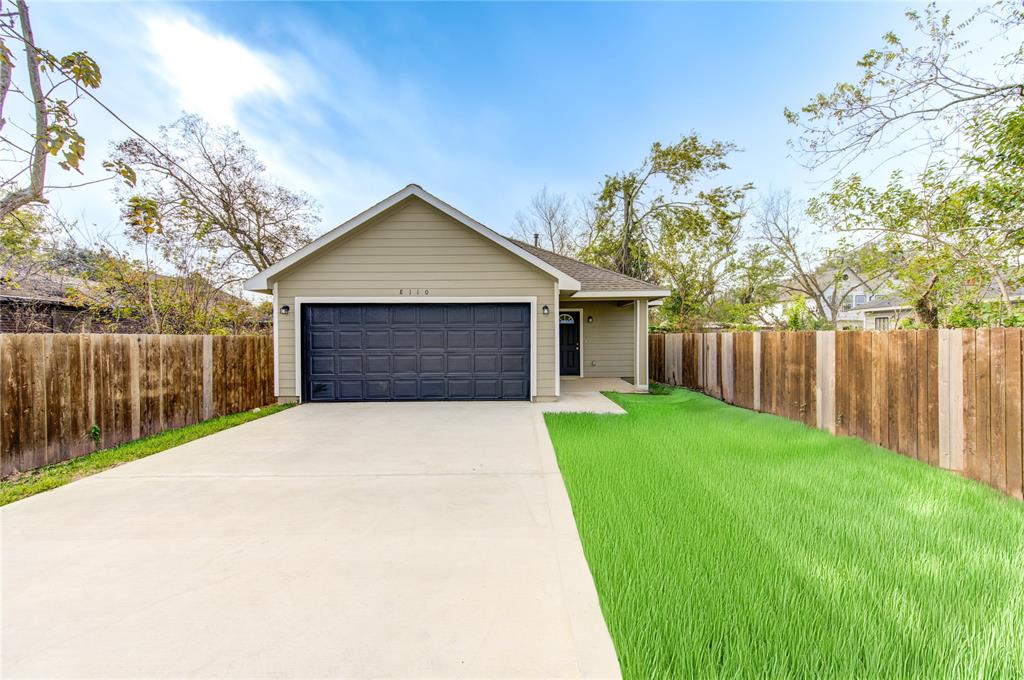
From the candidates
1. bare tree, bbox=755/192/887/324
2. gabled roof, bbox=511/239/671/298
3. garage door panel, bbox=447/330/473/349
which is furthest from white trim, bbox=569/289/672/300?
bare tree, bbox=755/192/887/324

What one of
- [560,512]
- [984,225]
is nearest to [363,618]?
[560,512]

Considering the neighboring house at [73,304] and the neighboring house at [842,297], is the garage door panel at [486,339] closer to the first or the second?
the neighboring house at [73,304]

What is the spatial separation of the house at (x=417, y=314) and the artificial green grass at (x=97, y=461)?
215cm

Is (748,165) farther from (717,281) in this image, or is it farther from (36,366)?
(36,366)

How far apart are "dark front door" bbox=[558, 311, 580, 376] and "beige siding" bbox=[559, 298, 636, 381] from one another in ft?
0.53

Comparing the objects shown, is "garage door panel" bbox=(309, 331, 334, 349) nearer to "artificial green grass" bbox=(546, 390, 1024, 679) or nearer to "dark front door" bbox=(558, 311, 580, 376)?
"artificial green grass" bbox=(546, 390, 1024, 679)

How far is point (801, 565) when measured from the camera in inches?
96.1

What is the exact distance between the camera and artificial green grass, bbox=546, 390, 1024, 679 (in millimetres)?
1778

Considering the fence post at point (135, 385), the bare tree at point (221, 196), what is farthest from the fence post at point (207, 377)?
the bare tree at point (221, 196)

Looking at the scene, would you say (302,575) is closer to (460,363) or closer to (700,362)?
(460,363)

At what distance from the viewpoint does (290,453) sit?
510 cm

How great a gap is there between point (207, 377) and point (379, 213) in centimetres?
420

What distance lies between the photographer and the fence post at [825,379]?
590 cm

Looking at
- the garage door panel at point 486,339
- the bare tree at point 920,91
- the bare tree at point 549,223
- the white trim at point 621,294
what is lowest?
the garage door panel at point 486,339
